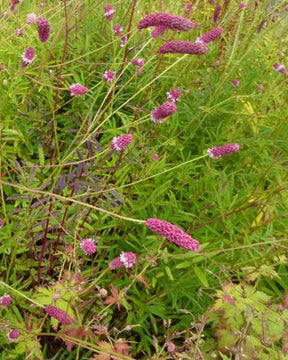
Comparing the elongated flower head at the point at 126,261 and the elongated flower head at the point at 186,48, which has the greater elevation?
the elongated flower head at the point at 186,48

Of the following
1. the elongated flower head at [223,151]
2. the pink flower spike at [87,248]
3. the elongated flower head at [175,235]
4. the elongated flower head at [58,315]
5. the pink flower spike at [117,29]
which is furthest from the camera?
the pink flower spike at [117,29]

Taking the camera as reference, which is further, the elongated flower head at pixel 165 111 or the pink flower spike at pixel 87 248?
the elongated flower head at pixel 165 111

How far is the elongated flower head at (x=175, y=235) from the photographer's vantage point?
3.12 ft

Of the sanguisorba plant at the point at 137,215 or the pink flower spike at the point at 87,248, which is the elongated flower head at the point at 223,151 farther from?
the pink flower spike at the point at 87,248

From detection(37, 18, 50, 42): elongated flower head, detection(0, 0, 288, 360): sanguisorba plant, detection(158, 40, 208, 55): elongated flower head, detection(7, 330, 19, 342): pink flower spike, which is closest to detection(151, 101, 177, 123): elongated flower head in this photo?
detection(0, 0, 288, 360): sanguisorba plant

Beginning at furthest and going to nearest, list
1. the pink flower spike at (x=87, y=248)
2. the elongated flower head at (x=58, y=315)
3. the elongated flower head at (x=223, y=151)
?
the elongated flower head at (x=223, y=151) < the pink flower spike at (x=87, y=248) < the elongated flower head at (x=58, y=315)

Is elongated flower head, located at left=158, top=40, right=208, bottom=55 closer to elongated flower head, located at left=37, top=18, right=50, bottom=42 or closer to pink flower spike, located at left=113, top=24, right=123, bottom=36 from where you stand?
elongated flower head, located at left=37, top=18, right=50, bottom=42

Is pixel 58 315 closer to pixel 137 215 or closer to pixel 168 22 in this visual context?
pixel 137 215

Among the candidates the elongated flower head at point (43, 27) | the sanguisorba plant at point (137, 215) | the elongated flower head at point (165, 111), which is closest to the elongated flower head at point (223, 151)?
the sanguisorba plant at point (137, 215)

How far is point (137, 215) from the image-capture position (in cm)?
171

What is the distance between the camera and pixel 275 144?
6.66ft

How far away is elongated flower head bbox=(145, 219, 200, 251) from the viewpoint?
37.4 inches

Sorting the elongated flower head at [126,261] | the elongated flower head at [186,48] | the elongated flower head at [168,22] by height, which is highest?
the elongated flower head at [168,22]

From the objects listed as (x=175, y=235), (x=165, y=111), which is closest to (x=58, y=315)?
(x=175, y=235)
